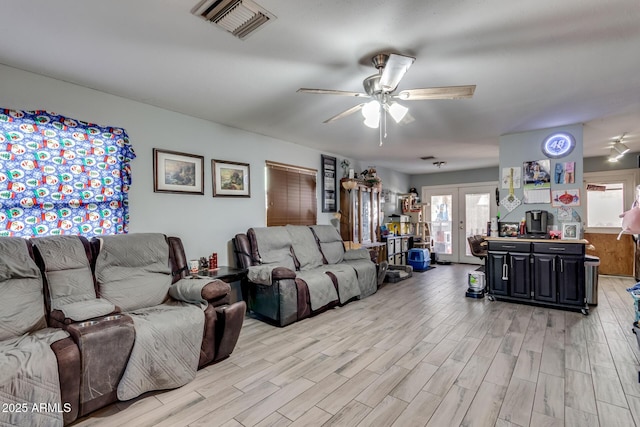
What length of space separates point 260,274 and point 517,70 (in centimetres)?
311

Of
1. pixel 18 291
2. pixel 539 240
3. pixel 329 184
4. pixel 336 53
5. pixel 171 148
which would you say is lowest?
pixel 18 291

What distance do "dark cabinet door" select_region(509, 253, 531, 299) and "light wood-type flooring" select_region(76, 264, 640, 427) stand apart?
0.43 metres

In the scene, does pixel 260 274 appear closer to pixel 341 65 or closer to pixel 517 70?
pixel 341 65

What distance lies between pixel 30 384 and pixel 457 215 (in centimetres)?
819

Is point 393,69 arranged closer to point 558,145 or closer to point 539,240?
point 539,240

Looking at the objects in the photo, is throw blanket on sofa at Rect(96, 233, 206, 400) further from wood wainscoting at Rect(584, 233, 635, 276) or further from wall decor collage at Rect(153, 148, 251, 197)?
wood wainscoting at Rect(584, 233, 635, 276)

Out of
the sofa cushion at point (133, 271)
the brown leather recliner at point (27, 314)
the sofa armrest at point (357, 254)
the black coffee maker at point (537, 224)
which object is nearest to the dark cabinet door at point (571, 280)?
the black coffee maker at point (537, 224)

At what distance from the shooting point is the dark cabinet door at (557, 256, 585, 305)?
12.1 ft

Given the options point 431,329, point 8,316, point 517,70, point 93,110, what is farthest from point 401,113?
point 8,316

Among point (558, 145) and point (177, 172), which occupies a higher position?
point (558, 145)

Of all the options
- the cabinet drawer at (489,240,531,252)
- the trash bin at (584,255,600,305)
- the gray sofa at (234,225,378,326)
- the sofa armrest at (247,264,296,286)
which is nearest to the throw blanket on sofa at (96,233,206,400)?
the sofa armrest at (247,264,296,286)

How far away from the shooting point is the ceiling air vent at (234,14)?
1.72 metres

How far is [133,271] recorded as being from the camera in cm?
269

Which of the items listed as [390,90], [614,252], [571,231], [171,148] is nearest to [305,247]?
[171,148]
